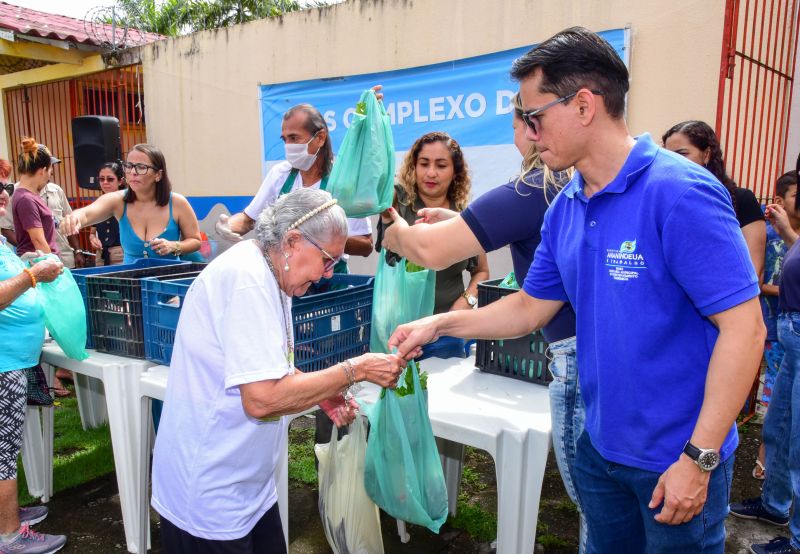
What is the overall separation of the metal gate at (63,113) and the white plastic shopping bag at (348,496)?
8.19 meters

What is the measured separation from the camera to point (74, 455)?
396 cm

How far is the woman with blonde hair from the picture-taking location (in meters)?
1.72

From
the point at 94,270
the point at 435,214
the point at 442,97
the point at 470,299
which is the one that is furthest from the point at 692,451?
the point at 442,97

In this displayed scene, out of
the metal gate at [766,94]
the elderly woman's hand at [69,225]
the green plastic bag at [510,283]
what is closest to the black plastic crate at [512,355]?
the green plastic bag at [510,283]

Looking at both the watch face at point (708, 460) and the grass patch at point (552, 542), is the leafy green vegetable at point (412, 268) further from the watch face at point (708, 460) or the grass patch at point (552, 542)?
the grass patch at point (552, 542)

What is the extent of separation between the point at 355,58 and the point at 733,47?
3.77 metres

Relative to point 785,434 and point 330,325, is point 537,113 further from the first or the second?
point 785,434

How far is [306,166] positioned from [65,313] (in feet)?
4.31

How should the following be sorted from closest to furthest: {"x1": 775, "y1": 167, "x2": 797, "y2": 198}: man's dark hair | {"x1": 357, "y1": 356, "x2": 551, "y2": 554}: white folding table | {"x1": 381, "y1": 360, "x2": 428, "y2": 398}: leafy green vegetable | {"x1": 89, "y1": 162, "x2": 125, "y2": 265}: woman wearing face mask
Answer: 1. {"x1": 357, "y1": 356, "x2": 551, "y2": 554}: white folding table
2. {"x1": 381, "y1": 360, "x2": 428, "y2": 398}: leafy green vegetable
3. {"x1": 775, "y1": 167, "x2": 797, "y2": 198}: man's dark hair
4. {"x1": 89, "y1": 162, "x2": 125, "y2": 265}: woman wearing face mask

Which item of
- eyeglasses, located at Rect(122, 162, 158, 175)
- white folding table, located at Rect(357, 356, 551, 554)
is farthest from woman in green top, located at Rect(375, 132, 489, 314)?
eyeglasses, located at Rect(122, 162, 158, 175)

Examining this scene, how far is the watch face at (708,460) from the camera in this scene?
50.0 inches

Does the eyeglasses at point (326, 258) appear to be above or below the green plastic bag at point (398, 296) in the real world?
above

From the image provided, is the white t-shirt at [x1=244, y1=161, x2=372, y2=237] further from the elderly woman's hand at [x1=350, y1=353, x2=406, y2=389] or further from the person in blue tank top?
the elderly woman's hand at [x1=350, y1=353, x2=406, y2=389]

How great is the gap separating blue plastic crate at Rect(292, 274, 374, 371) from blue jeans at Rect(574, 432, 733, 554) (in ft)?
3.73
